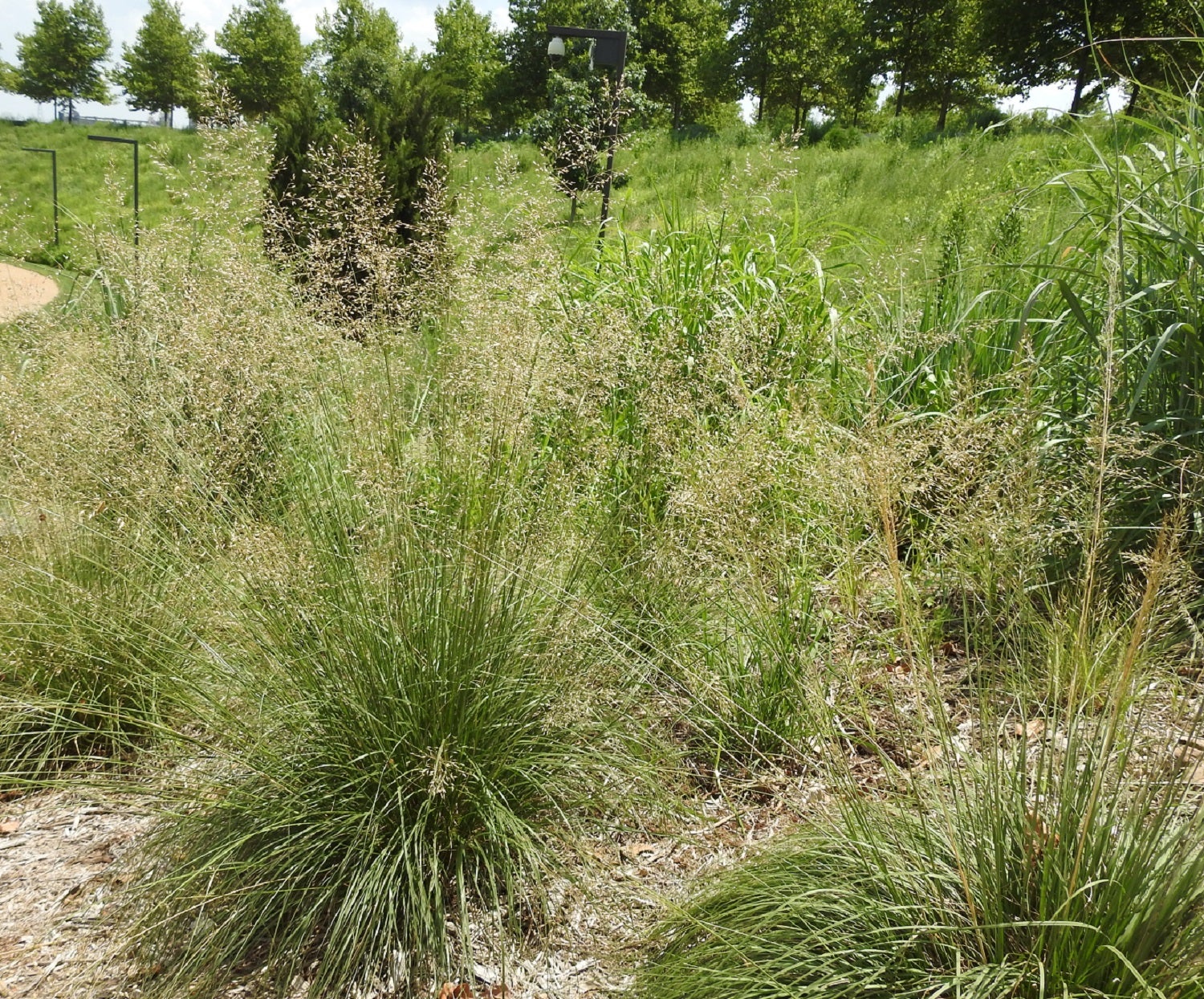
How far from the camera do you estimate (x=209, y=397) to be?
2.55 m

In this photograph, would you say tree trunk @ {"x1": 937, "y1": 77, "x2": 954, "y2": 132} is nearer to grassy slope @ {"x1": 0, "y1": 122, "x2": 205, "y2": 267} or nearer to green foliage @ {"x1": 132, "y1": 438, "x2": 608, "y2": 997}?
grassy slope @ {"x1": 0, "y1": 122, "x2": 205, "y2": 267}

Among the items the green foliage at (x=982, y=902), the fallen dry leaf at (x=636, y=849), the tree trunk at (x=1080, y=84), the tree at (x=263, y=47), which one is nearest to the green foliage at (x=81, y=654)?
the fallen dry leaf at (x=636, y=849)

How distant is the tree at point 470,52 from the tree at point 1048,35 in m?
17.4

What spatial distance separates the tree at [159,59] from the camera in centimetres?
3719

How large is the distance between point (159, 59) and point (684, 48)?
24.9 metres

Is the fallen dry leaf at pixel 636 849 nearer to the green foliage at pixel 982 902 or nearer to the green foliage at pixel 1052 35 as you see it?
the green foliage at pixel 982 902

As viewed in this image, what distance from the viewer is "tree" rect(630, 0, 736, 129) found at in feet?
96.5

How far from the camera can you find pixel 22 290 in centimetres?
588

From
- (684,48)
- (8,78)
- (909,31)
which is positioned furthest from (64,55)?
(909,31)

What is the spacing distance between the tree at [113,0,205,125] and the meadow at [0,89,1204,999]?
41871mm

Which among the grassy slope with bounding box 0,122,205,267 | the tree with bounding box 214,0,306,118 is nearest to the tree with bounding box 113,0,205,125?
the tree with bounding box 214,0,306,118

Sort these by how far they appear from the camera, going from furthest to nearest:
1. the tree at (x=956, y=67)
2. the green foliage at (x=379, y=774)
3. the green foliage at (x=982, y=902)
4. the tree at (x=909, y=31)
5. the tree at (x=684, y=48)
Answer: the tree at (x=684, y=48) → the tree at (x=909, y=31) → the tree at (x=956, y=67) → the green foliage at (x=379, y=774) → the green foliage at (x=982, y=902)

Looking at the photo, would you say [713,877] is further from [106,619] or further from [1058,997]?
[106,619]

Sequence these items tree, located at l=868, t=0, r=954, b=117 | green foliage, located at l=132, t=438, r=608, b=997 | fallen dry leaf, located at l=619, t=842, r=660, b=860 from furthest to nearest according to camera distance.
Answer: tree, located at l=868, t=0, r=954, b=117, fallen dry leaf, located at l=619, t=842, r=660, b=860, green foliage, located at l=132, t=438, r=608, b=997
